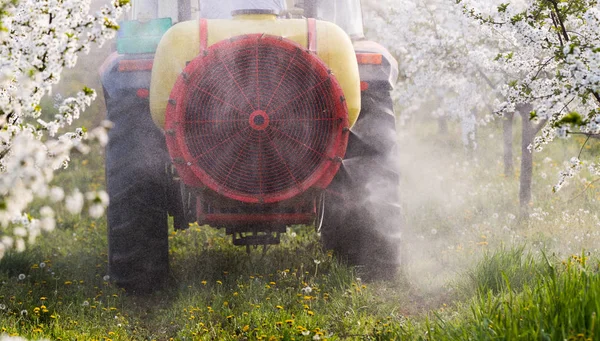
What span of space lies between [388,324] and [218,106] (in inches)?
55.0

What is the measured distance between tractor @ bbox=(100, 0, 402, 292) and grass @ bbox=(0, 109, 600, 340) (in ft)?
0.98

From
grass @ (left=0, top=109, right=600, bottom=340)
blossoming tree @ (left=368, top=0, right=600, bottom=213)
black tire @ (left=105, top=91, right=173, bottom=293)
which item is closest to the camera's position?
grass @ (left=0, top=109, right=600, bottom=340)

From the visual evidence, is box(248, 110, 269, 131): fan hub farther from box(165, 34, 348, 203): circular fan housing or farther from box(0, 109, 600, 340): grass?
box(0, 109, 600, 340): grass

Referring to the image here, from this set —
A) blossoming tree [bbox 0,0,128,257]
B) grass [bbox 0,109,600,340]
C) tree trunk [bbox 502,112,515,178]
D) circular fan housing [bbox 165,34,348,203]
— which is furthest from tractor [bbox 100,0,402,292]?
tree trunk [bbox 502,112,515,178]

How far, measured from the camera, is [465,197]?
323 inches

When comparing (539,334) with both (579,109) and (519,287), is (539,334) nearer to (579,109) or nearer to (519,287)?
(519,287)

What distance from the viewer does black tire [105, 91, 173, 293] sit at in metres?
4.42

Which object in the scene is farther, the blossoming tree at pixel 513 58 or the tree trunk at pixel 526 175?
the tree trunk at pixel 526 175

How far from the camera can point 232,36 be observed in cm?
389

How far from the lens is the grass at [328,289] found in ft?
10.7

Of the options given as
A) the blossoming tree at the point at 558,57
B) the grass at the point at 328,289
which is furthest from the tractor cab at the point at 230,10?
the grass at the point at 328,289

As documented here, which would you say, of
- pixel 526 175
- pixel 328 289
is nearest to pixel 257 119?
pixel 328 289

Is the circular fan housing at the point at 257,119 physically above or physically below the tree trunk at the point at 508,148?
above

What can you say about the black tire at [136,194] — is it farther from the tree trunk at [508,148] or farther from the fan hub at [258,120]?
the tree trunk at [508,148]
